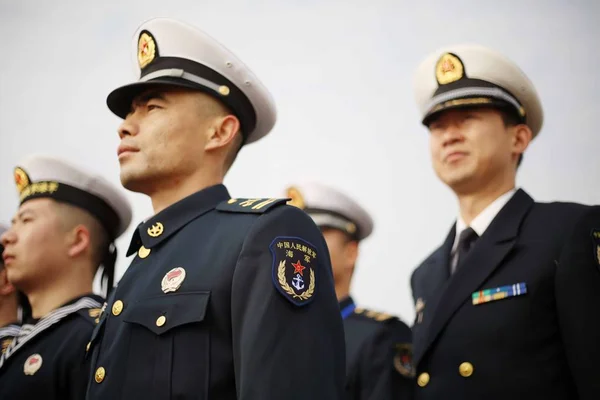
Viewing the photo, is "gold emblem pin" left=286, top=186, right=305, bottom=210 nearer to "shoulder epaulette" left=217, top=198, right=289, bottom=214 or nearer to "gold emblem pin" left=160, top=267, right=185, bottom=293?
"shoulder epaulette" left=217, top=198, right=289, bottom=214

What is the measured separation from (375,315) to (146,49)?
2462 mm

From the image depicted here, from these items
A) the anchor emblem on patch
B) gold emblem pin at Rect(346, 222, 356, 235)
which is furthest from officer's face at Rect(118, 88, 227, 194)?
gold emblem pin at Rect(346, 222, 356, 235)

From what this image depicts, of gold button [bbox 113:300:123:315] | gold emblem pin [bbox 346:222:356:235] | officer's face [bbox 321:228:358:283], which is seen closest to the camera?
gold button [bbox 113:300:123:315]

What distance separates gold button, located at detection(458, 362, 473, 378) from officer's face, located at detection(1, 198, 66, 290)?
7.55 feet

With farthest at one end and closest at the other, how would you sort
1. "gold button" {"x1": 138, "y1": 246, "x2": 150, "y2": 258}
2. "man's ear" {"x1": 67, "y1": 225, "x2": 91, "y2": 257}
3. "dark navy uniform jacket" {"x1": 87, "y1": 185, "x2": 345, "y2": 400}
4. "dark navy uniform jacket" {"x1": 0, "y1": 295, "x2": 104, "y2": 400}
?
"man's ear" {"x1": 67, "y1": 225, "x2": 91, "y2": 257}
"dark navy uniform jacket" {"x1": 0, "y1": 295, "x2": 104, "y2": 400}
"gold button" {"x1": 138, "y1": 246, "x2": 150, "y2": 258}
"dark navy uniform jacket" {"x1": 87, "y1": 185, "x2": 345, "y2": 400}

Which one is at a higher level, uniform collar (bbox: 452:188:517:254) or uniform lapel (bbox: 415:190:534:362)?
Answer: uniform collar (bbox: 452:188:517:254)

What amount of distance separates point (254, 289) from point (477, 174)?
5.61ft

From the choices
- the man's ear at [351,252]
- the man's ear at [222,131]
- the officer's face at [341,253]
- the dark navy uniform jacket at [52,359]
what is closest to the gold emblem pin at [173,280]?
the man's ear at [222,131]

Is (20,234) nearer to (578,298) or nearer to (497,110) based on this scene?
(497,110)

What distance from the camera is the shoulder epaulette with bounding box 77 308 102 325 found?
3.94 metres

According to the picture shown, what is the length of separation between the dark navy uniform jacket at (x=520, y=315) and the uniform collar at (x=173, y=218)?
1.24 m

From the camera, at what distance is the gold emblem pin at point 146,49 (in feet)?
10.8

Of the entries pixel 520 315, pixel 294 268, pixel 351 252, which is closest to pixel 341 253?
pixel 351 252

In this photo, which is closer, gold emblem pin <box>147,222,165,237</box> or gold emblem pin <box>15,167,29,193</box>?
gold emblem pin <box>147,222,165,237</box>
